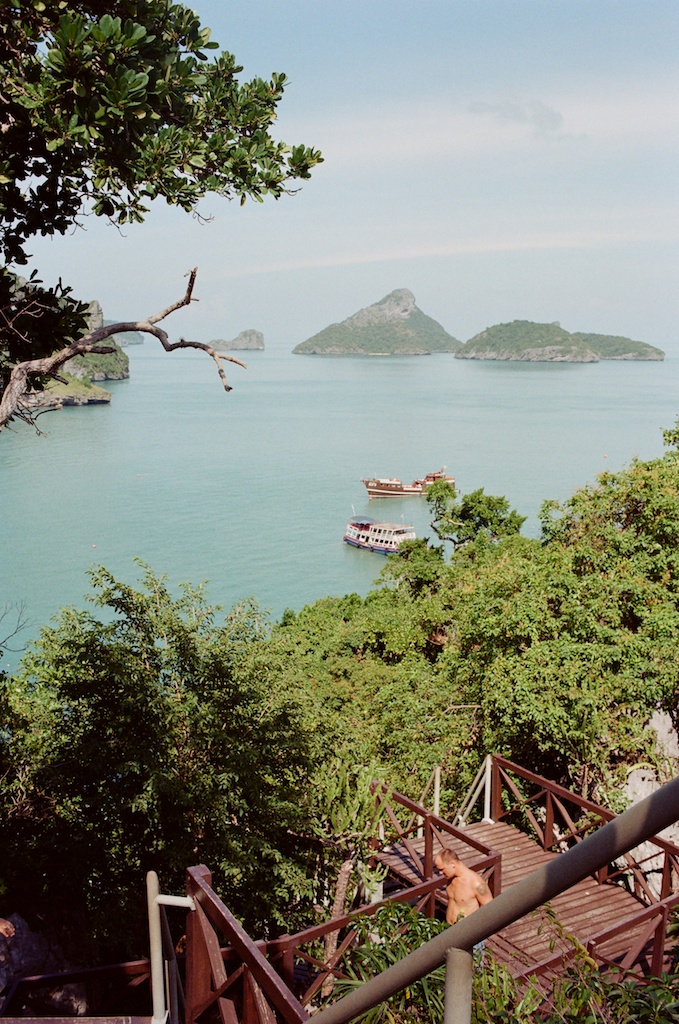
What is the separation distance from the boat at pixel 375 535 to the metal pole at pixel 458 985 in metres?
39.4

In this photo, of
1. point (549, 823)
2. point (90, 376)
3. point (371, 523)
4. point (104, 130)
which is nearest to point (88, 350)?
point (104, 130)

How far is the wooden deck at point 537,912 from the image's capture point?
459cm

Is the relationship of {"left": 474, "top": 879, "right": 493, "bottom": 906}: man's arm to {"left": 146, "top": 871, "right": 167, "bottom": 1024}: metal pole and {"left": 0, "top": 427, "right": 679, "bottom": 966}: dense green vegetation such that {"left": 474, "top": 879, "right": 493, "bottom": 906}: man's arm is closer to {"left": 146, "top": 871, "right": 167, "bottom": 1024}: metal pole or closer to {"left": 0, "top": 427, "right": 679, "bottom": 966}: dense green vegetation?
{"left": 0, "top": 427, "right": 679, "bottom": 966}: dense green vegetation

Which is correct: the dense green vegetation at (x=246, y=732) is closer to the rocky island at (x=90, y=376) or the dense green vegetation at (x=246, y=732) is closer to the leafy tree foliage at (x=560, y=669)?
the leafy tree foliage at (x=560, y=669)

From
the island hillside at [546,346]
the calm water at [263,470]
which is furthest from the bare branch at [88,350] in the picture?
the island hillside at [546,346]

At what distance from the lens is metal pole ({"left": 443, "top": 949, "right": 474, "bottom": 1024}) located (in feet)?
3.00

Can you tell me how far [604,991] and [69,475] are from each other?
54.7 m

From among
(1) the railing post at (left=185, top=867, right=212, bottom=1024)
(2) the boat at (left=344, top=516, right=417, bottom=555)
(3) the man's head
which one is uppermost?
(1) the railing post at (left=185, top=867, right=212, bottom=1024)

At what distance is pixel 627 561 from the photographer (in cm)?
1040

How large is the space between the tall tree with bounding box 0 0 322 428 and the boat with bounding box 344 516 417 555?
36583 mm

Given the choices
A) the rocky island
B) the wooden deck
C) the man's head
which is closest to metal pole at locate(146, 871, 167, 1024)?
the wooden deck

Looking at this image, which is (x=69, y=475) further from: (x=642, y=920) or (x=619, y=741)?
(x=642, y=920)

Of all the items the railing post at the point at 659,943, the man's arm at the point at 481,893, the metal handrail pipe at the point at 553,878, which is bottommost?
the man's arm at the point at 481,893

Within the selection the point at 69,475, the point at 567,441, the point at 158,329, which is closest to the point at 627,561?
the point at 158,329
